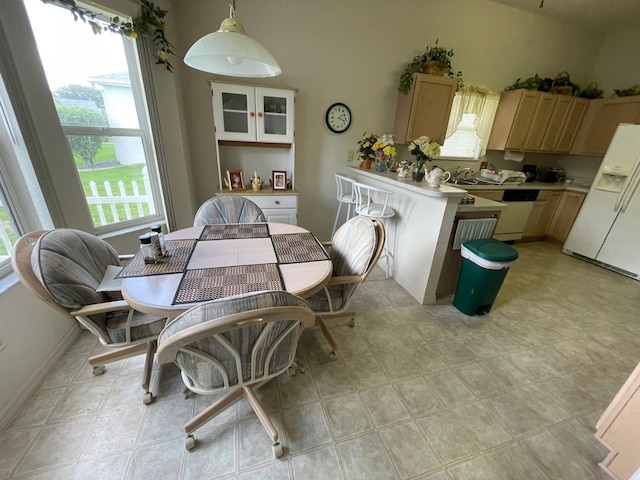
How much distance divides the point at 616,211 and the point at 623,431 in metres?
3.26

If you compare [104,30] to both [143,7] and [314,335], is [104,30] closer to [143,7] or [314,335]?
[143,7]

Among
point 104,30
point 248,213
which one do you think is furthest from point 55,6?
point 248,213

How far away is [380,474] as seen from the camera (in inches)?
44.5

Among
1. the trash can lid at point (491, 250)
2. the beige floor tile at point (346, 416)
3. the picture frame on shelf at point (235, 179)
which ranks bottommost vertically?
the beige floor tile at point (346, 416)

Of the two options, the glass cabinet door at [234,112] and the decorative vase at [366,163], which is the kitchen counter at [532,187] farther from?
the glass cabinet door at [234,112]

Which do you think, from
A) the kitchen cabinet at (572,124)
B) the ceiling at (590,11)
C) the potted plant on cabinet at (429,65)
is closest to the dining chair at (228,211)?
the potted plant on cabinet at (429,65)

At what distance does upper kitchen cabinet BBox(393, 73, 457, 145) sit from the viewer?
301 centimetres

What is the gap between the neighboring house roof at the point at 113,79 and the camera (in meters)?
2.00

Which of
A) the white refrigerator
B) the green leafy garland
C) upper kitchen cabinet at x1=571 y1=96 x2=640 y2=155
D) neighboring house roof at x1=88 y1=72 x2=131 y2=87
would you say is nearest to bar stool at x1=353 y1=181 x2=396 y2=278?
the green leafy garland

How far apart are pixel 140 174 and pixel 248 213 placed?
1.29 metres

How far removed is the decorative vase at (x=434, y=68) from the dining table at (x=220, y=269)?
2.75m

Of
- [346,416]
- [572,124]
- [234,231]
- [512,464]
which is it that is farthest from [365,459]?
[572,124]

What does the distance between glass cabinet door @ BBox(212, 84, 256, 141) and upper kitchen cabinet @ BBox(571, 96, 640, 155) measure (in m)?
4.89

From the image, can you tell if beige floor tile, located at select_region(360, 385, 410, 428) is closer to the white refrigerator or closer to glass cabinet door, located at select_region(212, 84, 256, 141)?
glass cabinet door, located at select_region(212, 84, 256, 141)
